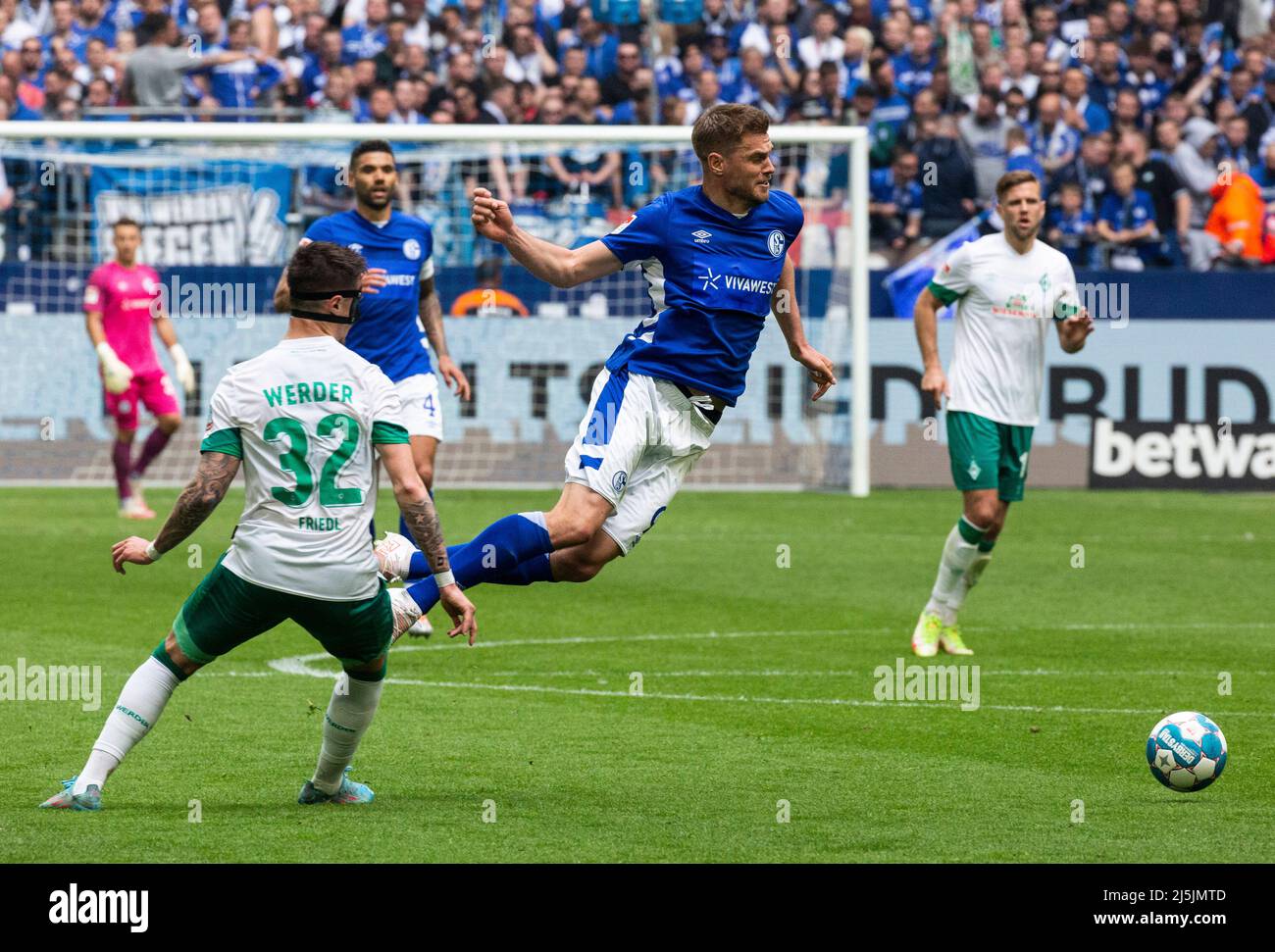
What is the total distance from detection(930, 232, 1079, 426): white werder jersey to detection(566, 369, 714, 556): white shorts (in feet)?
10.3

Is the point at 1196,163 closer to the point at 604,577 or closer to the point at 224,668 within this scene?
the point at 604,577

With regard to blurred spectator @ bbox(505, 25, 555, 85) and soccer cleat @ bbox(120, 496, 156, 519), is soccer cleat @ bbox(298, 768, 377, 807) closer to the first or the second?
soccer cleat @ bbox(120, 496, 156, 519)

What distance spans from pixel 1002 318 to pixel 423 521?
5.61 m

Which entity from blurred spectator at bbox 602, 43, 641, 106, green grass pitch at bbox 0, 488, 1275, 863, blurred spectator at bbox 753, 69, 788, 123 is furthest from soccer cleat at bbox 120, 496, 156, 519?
blurred spectator at bbox 753, 69, 788, 123

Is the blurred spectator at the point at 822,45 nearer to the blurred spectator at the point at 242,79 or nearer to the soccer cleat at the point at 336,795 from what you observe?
the blurred spectator at the point at 242,79

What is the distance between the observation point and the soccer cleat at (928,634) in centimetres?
1059

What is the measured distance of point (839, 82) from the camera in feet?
74.1

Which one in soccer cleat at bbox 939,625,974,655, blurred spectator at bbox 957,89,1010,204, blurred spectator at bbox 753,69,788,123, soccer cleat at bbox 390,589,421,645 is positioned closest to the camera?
soccer cleat at bbox 390,589,421,645

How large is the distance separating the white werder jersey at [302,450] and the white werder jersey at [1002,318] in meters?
5.33

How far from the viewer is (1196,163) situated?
22094mm

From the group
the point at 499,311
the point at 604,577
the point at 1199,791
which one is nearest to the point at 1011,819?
the point at 1199,791

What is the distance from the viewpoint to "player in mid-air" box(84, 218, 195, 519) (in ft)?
55.9

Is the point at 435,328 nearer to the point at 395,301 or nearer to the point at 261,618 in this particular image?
the point at 395,301

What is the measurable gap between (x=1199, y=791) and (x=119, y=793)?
11.7ft
